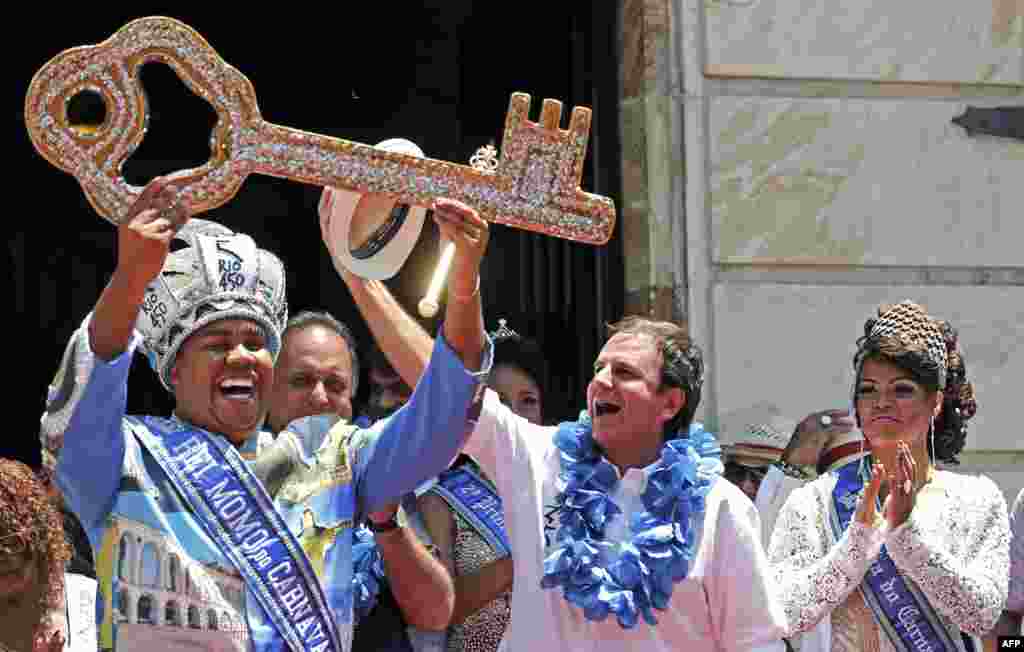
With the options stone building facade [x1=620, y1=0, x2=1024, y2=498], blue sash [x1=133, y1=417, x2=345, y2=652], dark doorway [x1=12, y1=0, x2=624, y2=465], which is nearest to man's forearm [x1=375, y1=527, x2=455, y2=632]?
blue sash [x1=133, y1=417, x2=345, y2=652]

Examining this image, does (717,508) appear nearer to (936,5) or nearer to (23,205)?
(936,5)

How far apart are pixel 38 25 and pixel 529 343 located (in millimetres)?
3044

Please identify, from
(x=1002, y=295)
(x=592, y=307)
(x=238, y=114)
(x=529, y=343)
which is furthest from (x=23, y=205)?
(x=238, y=114)

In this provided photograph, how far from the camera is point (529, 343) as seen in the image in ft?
17.7

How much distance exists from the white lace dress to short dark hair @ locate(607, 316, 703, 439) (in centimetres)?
48

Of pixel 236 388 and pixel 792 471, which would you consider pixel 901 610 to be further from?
pixel 236 388

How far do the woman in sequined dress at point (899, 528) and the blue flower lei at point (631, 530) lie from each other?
459mm

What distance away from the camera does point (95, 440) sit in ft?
11.5

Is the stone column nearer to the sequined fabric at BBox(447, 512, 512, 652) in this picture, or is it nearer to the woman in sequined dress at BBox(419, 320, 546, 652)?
the woman in sequined dress at BBox(419, 320, 546, 652)

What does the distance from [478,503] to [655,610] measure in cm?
72

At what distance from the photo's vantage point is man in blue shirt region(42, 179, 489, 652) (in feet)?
11.5

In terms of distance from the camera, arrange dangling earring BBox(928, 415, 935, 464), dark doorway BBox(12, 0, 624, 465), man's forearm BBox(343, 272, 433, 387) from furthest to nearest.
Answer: dark doorway BBox(12, 0, 624, 465) < dangling earring BBox(928, 415, 935, 464) < man's forearm BBox(343, 272, 433, 387)

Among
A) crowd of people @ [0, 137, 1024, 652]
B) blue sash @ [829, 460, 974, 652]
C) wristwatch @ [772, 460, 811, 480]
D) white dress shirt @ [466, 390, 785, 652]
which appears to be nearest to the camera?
crowd of people @ [0, 137, 1024, 652]

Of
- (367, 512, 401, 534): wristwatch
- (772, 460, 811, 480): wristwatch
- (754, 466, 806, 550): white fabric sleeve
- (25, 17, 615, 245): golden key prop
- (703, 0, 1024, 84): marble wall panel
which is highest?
→ (703, 0, 1024, 84): marble wall panel
